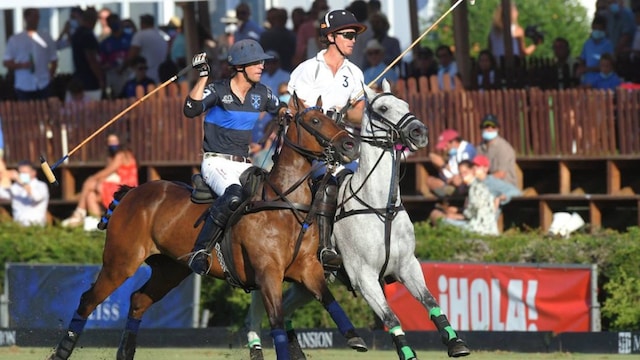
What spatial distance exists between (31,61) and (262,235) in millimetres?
10637

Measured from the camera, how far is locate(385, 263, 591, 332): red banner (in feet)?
42.1

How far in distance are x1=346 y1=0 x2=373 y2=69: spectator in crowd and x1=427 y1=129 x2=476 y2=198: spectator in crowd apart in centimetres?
143

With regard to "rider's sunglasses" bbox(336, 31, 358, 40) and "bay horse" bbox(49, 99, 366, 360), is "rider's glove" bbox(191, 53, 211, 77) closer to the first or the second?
"bay horse" bbox(49, 99, 366, 360)

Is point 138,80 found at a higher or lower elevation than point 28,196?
higher

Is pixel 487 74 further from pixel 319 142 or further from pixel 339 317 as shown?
pixel 339 317

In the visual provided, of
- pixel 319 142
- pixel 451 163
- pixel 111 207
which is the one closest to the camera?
pixel 319 142

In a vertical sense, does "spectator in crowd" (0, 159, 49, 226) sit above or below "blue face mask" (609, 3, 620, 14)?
below

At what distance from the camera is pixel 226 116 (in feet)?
32.7

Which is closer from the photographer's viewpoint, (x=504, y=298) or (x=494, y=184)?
(x=504, y=298)

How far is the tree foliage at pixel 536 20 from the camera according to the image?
2772 cm

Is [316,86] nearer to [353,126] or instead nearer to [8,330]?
[353,126]

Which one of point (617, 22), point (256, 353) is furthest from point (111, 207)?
point (617, 22)

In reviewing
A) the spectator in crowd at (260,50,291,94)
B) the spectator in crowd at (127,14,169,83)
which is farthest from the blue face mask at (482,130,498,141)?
the spectator in crowd at (127,14,169,83)

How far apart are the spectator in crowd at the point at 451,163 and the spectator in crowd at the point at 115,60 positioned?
17.6 ft
